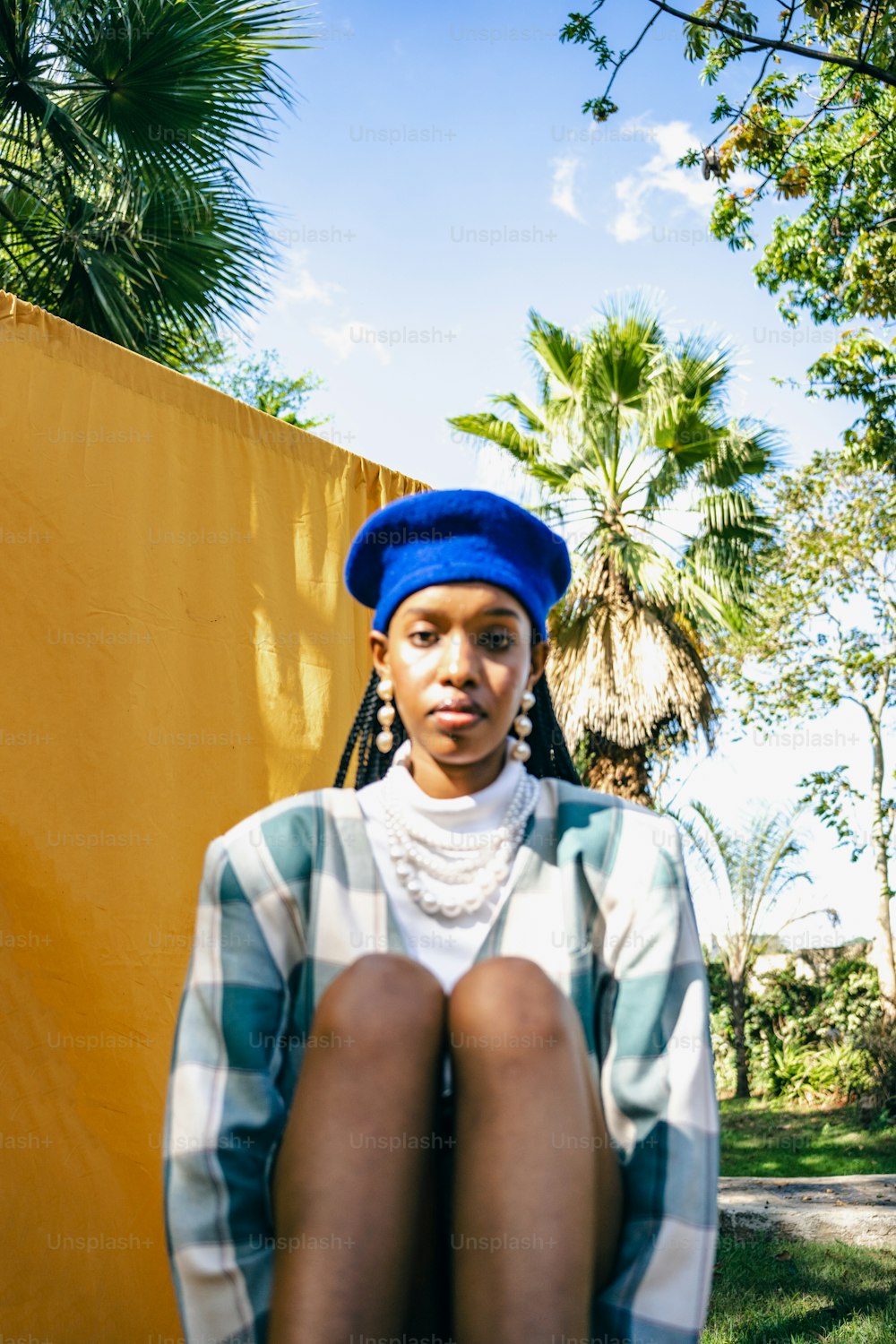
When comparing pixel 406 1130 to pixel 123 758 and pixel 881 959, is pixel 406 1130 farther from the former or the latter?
pixel 881 959

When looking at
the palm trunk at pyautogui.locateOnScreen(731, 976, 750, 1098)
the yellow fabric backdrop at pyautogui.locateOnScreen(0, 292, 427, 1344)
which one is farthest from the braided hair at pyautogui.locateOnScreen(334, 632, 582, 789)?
the palm trunk at pyautogui.locateOnScreen(731, 976, 750, 1098)

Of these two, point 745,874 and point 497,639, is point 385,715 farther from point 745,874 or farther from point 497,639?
point 745,874

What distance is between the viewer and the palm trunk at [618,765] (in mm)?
9648

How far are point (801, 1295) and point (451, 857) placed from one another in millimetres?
3335

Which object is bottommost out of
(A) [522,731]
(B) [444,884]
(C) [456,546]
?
(B) [444,884]

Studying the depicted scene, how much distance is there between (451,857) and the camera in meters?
1.78

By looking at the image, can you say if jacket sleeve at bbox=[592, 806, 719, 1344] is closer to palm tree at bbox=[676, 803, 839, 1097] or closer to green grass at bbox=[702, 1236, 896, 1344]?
green grass at bbox=[702, 1236, 896, 1344]

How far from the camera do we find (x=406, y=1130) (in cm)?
135

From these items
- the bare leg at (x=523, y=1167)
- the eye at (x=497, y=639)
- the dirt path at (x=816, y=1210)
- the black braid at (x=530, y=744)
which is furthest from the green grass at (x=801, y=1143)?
the bare leg at (x=523, y=1167)

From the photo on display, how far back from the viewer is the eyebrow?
71.2 inches

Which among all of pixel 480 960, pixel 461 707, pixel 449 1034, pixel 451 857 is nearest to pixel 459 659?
pixel 461 707

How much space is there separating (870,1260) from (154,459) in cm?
410

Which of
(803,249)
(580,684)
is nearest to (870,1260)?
(580,684)

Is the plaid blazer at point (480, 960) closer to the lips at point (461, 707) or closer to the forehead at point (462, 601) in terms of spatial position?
the lips at point (461, 707)
